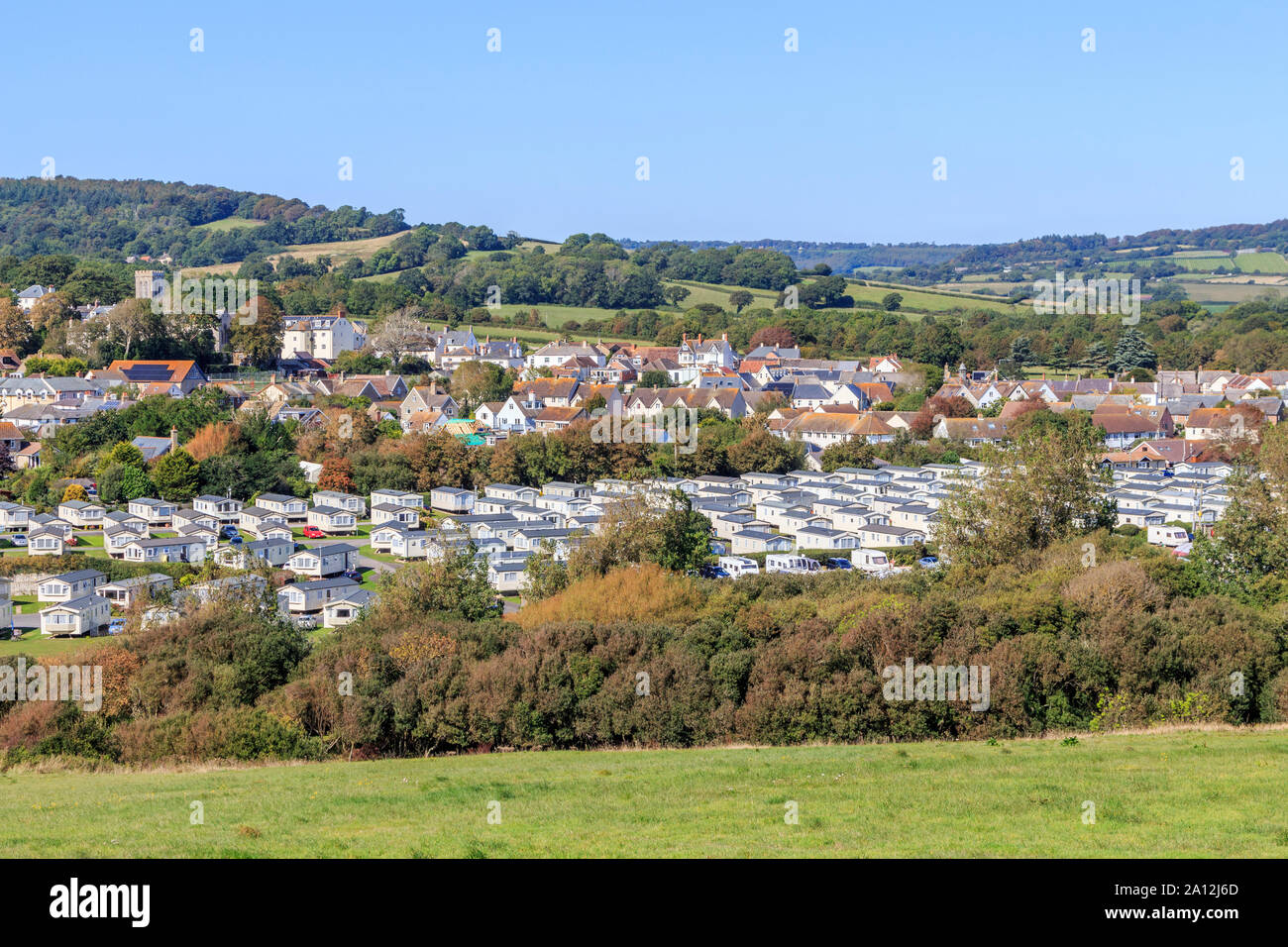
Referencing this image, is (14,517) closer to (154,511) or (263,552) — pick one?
(154,511)

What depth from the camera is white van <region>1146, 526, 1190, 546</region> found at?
34.5 metres

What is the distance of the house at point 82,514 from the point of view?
37.5 metres

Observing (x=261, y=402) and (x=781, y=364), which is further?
(x=781, y=364)

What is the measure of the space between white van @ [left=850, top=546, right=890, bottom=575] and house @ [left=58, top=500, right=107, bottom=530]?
75.5ft

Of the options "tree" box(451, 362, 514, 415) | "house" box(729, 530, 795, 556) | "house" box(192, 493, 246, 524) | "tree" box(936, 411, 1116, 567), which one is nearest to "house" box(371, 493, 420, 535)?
"house" box(192, 493, 246, 524)

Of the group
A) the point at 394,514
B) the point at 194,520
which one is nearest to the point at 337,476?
the point at 394,514

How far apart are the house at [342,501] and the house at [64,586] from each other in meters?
10.5

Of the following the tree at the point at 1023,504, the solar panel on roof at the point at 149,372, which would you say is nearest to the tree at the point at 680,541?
the tree at the point at 1023,504

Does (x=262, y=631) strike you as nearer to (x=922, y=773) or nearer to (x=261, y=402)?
(x=922, y=773)

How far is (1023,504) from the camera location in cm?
2502

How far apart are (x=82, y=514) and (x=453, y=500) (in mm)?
11409
